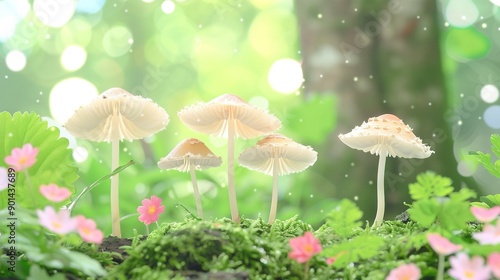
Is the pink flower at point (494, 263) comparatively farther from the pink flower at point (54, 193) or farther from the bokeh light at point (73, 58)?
the bokeh light at point (73, 58)

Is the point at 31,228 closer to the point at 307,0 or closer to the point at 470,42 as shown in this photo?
the point at 307,0

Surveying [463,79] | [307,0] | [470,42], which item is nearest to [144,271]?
[307,0]

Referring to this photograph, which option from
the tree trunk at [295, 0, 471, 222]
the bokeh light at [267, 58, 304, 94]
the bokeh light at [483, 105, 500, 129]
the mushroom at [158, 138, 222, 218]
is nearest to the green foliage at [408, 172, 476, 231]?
the mushroom at [158, 138, 222, 218]

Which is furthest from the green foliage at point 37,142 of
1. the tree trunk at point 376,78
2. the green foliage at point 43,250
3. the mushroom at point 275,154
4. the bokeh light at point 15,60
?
the bokeh light at point 15,60

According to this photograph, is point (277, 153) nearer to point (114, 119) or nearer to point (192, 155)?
point (192, 155)

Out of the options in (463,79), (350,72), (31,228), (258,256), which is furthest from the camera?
(463,79)

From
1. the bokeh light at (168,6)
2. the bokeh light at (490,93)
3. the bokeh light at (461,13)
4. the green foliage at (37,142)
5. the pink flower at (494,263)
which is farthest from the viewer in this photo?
the bokeh light at (168,6)

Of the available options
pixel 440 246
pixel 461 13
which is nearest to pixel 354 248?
pixel 440 246

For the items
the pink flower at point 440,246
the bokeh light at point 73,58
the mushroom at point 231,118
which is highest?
the bokeh light at point 73,58
